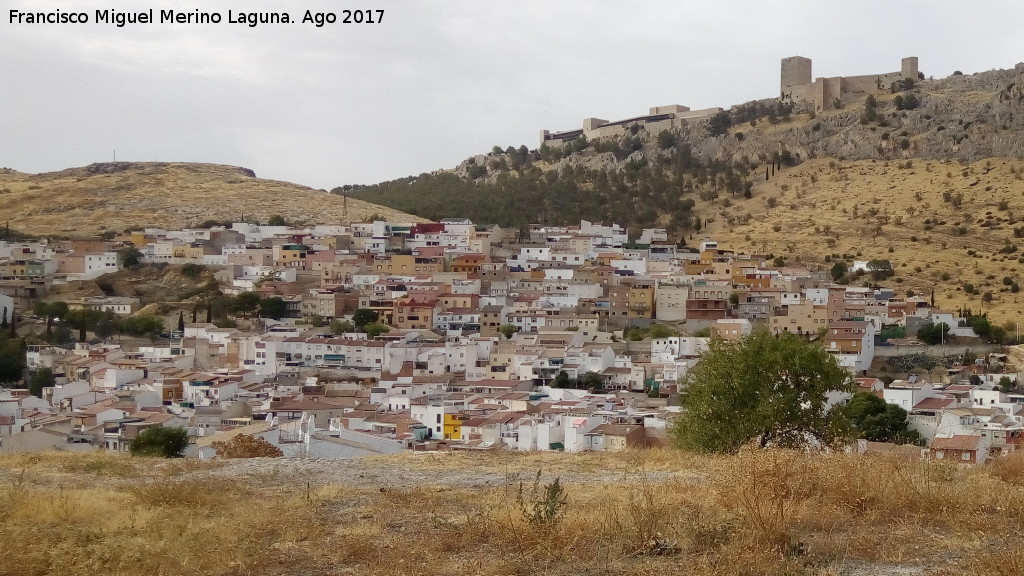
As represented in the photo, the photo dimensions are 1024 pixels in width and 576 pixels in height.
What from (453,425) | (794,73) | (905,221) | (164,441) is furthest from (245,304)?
(794,73)

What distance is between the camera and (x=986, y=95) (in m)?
67.1

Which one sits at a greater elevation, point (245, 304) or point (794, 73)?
point (794, 73)

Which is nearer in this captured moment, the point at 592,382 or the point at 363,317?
the point at 592,382

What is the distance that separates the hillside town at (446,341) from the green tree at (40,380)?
26 cm

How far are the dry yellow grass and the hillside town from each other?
217 centimetres

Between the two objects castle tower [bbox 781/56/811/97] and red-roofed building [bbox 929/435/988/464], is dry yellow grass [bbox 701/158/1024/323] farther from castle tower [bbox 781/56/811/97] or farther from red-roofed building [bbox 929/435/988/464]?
red-roofed building [bbox 929/435/988/464]

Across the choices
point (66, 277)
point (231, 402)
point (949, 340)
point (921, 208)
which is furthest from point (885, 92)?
point (231, 402)

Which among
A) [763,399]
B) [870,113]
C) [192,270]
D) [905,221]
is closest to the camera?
[763,399]

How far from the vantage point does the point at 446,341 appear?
3662 cm

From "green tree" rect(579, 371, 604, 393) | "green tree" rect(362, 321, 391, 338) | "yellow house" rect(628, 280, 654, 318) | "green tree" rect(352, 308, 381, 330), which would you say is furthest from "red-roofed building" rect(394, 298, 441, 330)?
"green tree" rect(579, 371, 604, 393)

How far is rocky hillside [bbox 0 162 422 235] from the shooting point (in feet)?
200

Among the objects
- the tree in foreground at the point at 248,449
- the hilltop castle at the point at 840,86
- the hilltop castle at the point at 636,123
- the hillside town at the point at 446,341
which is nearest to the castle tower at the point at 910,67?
the hilltop castle at the point at 840,86

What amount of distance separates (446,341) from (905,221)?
29.0 m

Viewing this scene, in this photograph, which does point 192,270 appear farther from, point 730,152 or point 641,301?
point 730,152
